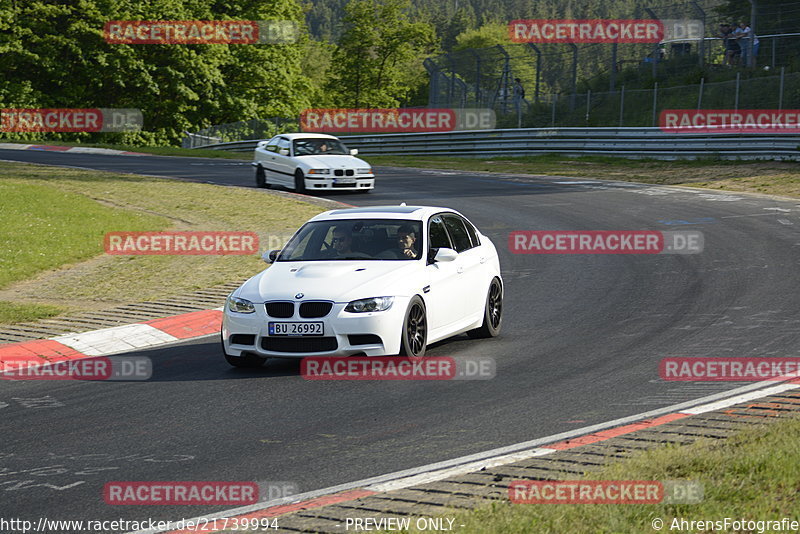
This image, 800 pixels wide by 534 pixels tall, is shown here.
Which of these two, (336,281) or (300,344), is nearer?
(300,344)

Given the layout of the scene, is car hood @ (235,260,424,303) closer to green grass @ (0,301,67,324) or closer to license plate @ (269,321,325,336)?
license plate @ (269,321,325,336)

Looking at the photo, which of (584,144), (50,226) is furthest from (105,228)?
(584,144)

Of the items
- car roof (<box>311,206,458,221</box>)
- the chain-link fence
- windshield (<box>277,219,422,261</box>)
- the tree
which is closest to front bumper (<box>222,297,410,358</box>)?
windshield (<box>277,219,422,261</box>)

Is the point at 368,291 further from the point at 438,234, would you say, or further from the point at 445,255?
the point at 438,234

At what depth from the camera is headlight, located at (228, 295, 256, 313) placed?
9.70m

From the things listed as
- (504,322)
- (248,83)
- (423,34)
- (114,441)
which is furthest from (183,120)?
(114,441)

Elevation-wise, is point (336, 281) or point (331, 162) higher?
point (331, 162)

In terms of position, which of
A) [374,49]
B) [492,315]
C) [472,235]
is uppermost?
[374,49]

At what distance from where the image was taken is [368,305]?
9555 mm

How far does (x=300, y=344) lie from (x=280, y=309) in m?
0.36

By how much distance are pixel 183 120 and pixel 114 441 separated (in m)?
59.0

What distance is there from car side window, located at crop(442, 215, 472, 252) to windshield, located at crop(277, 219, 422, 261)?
59 centimetres

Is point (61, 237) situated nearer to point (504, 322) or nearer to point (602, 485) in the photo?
point (504, 322)

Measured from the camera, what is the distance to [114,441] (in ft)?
24.1
